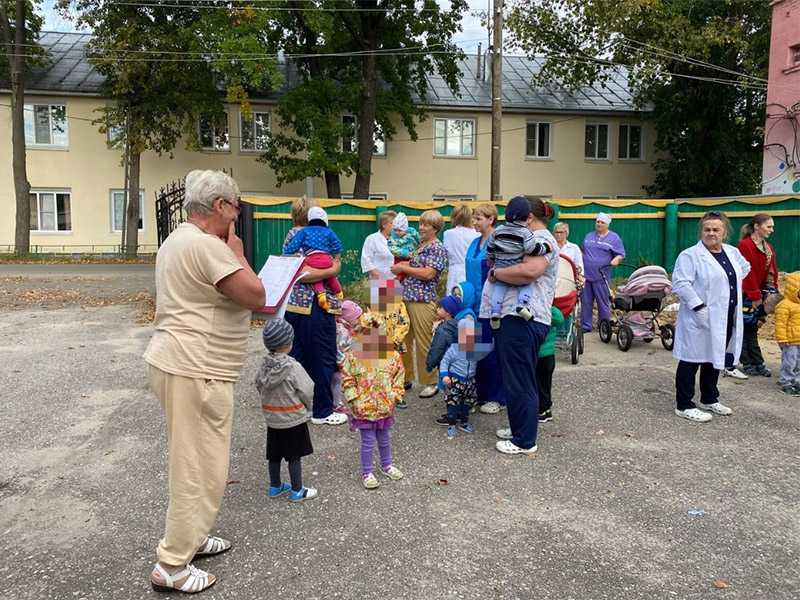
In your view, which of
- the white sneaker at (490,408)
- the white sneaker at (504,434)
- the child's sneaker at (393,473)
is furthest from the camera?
the white sneaker at (490,408)

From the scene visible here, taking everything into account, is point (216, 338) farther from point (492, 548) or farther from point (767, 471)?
point (767, 471)

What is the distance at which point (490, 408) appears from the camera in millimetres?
6133

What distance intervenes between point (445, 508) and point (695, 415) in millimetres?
2935

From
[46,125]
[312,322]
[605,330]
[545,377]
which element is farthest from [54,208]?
[545,377]

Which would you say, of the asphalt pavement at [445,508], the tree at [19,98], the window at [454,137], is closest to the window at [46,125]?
the tree at [19,98]

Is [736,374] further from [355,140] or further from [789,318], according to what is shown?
[355,140]

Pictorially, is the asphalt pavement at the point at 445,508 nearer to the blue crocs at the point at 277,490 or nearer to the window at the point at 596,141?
the blue crocs at the point at 277,490

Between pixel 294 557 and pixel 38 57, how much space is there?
30.1m

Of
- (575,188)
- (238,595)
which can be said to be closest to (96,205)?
(575,188)

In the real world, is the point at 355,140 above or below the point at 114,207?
above

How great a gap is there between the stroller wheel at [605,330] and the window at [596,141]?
24.3 meters

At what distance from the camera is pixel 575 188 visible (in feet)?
105

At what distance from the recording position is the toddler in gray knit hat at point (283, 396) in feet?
13.1

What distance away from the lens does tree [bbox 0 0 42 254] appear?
84.4 feet
